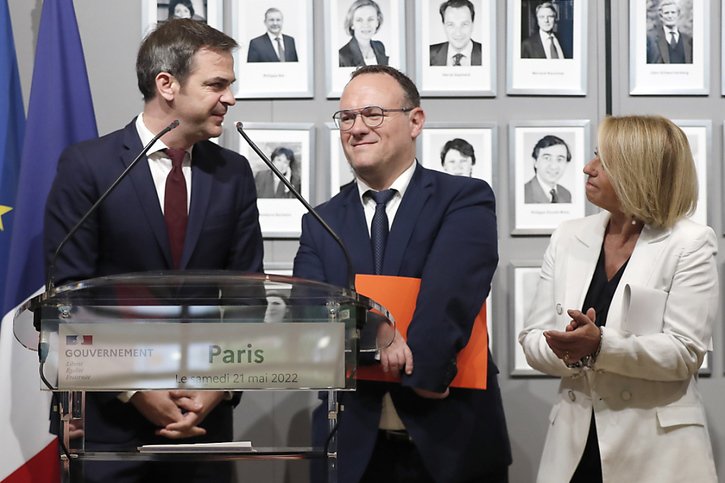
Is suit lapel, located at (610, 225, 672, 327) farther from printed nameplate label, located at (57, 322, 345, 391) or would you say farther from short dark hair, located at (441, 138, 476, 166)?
Result: printed nameplate label, located at (57, 322, 345, 391)

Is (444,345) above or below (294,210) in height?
below

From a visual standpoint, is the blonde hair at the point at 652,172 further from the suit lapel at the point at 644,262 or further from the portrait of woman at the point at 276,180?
the portrait of woman at the point at 276,180

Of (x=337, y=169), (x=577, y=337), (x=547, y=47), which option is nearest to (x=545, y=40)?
(x=547, y=47)

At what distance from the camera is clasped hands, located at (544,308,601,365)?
2.71 m

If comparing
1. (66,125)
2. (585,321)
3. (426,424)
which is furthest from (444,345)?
(66,125)

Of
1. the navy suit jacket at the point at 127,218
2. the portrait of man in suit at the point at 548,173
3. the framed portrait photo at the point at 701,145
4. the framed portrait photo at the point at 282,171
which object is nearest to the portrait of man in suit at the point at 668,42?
the framed portrait photo at the point at 701,145

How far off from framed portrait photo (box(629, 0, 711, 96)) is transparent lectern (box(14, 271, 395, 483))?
2.42 metres

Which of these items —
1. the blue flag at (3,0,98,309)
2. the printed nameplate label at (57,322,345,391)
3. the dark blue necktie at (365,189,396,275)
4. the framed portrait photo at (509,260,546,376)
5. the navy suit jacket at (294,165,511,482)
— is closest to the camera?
the printed nameplate label at (57,322,345,391)

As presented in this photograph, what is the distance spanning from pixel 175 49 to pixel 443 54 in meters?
1.34

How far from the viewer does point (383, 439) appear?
2.64 meters

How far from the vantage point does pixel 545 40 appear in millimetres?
3904

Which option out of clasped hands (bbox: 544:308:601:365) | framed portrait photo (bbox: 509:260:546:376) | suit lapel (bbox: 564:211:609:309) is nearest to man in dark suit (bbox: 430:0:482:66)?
framed portrait photo (bbox: 509:260:546:376)

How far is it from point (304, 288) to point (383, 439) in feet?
2.90

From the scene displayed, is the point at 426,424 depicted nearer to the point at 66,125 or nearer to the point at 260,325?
the point at 260,325
